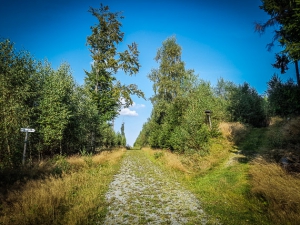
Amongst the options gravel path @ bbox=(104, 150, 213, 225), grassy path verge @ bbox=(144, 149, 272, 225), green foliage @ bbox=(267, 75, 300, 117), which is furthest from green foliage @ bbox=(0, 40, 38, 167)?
green foliage @ bbox=(267, 75, 300, 117)

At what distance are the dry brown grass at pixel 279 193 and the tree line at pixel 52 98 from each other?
13992 mm

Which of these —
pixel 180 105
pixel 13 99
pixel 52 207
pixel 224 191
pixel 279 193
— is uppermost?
pixel 180 105

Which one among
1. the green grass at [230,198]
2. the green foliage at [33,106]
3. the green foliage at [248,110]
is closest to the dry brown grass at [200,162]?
the green grass at [230,198]

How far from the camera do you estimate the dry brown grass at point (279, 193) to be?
509 centimetres

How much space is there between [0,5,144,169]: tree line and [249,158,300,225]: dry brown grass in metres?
14.0

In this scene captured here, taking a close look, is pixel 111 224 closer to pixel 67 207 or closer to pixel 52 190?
pixel 67 207

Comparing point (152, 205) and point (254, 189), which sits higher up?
point (254, 189)

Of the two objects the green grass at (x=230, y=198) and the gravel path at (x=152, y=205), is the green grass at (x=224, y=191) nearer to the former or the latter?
the green grass at (x=230, y=198)

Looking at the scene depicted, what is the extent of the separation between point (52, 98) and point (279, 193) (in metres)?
16.4

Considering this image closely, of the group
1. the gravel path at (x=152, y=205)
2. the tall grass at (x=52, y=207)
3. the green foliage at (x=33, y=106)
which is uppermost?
the green foliage at (x=33, y=106)

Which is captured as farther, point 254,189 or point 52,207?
point 254,189

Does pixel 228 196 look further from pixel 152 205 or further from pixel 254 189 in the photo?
pixel 152 205

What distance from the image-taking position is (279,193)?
5977 millimetres

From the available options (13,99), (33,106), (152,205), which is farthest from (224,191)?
(33,106)
